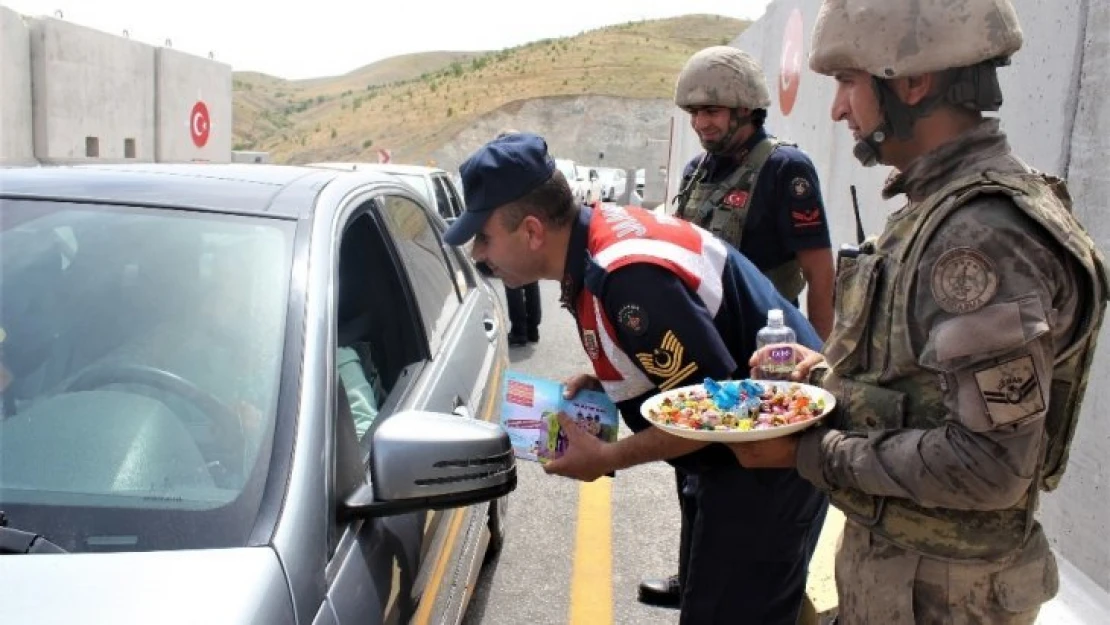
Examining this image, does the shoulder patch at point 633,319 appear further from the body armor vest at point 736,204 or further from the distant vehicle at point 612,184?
the distant vehicle at point 612,184

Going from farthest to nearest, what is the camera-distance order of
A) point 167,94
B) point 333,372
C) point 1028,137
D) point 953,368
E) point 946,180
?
1. point 167,94
2. point 1028,137
3. point 333,372
4. point 946,180
5. point 953,368

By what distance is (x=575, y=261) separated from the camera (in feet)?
7.28

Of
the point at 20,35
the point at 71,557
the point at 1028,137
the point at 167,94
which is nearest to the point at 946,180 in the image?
the point at 71,557

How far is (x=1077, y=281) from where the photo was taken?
1.56 m

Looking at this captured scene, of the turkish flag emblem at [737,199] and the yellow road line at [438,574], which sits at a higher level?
the turkish flag emblem at [737,199]

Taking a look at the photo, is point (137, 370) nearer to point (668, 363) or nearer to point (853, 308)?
point (668, 363)

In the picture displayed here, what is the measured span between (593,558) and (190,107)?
40.2 ft

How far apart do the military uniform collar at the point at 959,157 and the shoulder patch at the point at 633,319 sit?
0.58 m

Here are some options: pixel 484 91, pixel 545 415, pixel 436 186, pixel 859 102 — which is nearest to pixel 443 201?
pixel 436 186

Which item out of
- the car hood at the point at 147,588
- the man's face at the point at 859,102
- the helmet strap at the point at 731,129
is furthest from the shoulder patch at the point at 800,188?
the car hood at the point at 147,588

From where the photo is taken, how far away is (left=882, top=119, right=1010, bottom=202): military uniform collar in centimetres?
170

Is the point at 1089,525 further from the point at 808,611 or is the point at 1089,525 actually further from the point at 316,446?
the point at 316,446

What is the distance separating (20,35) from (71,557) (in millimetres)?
10522

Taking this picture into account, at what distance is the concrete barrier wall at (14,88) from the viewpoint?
32.7ft
